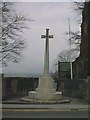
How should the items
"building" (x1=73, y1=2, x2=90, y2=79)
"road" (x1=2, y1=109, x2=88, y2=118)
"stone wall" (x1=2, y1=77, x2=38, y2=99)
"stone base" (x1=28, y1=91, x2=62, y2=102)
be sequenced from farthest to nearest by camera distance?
"building" (x1=73, y1=2, x2=90, y2=79) → "stone wall" (x1=2, y1=77, x2=38, y2=99) → "stone base" (x1=28, y1=91, x2=62, y2=102) → "road" (x1=2, y1=109, x2=88, y2=118)

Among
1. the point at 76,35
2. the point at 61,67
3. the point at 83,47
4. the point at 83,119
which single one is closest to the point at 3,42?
the point at 76,35

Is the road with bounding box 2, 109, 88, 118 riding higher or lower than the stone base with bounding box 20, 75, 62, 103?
lower

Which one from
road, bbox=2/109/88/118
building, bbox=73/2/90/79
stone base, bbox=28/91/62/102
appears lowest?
road, bbox=2/109/88/118

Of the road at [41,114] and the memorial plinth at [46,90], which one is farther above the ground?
the memorial plinth at [46,90]

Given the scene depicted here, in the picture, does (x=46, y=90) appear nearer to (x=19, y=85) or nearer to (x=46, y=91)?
(x=46, y=91)

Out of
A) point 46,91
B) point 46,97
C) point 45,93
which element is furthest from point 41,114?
point 46,91

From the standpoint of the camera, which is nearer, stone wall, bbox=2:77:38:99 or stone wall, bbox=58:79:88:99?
stone wall, bbox=58:79:88:99

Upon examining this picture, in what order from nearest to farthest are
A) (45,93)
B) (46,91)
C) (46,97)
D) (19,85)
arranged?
(46,97) < (45,93) < (46,91) < (19,85)

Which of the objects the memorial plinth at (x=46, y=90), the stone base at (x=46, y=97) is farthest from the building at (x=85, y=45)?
the stone base at (x=46, y=97)

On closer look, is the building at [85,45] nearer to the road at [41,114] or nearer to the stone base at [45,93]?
the stone base at [45,93]

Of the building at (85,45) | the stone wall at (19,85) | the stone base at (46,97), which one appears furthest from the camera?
the building at (85,45)

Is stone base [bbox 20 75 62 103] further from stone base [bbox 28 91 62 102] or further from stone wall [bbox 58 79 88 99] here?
stone wall [bbox 58 79 88 99]

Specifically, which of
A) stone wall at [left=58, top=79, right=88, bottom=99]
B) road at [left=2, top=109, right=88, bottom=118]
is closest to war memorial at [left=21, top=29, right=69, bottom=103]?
stone wall at [left=58, top=79, right=88, bottom=99]

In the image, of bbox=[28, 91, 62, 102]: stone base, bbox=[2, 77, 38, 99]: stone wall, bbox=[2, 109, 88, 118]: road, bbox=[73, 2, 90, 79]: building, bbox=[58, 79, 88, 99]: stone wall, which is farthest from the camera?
bbox=[73, 2, 90, 79]: building
